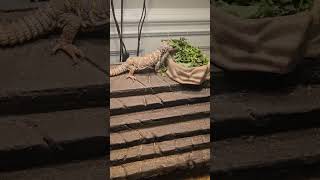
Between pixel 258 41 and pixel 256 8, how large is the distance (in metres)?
0.09

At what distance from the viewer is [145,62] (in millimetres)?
1044

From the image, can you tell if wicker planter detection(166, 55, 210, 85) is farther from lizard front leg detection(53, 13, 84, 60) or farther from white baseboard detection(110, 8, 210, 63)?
lizard front leg detection(53, 13, 84, 60)

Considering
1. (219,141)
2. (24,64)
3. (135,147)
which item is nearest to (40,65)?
(24,64)

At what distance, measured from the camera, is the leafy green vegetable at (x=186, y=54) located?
106cm

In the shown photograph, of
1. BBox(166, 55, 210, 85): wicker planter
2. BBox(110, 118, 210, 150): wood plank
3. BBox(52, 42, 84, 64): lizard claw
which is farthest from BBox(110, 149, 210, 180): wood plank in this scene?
BBox(52, 42, 84, 64): lizard claw

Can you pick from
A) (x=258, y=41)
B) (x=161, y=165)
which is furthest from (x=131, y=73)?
(x=258, y=41)

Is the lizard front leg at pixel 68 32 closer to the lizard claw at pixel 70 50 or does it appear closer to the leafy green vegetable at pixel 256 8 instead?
the lizard claw at pixel 70 50

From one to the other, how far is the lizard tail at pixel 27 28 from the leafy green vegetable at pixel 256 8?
428 millimetres

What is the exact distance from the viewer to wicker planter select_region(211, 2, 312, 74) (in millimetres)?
1099

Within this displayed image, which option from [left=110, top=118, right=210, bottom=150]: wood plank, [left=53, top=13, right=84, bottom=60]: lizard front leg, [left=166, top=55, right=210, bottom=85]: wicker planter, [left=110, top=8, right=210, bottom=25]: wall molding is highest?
[left=110, top=8, right=210, bottom=25]: wall molding

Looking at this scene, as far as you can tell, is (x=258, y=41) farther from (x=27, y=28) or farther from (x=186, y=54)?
(x=27, y=28)

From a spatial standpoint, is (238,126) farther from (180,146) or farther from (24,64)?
(24,64)

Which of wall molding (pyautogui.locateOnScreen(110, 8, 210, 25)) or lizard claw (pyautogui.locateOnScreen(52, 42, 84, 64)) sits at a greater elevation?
wall molding (pyautogui.locateOnScreen(110, 8, 210, 25))

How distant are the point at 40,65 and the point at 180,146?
40cm
